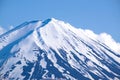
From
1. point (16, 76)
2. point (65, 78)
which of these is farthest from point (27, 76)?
point (65, 78)

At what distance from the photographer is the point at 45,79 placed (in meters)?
193

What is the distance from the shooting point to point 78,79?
197000mm

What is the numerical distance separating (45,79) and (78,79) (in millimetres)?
16841

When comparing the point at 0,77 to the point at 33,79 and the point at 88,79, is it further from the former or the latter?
the point at 88,79

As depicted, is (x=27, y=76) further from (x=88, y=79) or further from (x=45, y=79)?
(x=88, y=79)

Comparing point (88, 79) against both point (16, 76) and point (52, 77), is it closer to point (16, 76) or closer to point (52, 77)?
point (52, 77)

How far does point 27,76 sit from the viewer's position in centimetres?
19938

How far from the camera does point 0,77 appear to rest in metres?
195

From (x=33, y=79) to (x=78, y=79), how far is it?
2256 centimetres

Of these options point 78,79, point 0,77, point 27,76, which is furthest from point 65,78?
point 0,77

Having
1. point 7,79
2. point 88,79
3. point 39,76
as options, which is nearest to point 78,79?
point 88,79

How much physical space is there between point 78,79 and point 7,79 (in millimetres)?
35435

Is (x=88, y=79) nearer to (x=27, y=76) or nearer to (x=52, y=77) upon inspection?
(x=52, y=77)

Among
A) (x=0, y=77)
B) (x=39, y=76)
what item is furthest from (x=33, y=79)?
(x=0, y=77)
